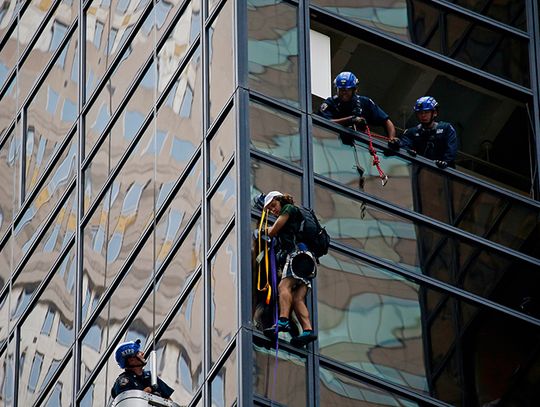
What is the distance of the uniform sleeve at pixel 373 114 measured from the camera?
35219 millimetres

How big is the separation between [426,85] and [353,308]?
4.80 meters

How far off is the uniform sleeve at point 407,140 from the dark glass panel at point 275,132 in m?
2.08

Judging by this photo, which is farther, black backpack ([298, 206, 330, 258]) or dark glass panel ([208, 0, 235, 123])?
dark glass panel ([208, 0, 235, 123])

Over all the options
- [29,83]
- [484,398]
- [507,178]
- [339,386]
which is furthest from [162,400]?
[29,83]

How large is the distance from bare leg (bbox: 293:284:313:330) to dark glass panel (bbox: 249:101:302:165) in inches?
77.9

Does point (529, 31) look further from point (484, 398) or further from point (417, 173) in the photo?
point (484, 398)

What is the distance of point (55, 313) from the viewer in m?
38.7

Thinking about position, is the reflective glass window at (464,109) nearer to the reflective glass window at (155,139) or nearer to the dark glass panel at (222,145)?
the reflective glass window at (155,139)

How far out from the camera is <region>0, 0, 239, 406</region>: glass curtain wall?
33.4 meters

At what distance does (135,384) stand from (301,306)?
2391 mm

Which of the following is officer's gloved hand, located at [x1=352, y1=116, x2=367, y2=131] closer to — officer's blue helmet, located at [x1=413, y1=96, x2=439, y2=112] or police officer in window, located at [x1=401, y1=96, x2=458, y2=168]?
police officer in window, located at [x1=401, y1=96, x2=458, y2=168]

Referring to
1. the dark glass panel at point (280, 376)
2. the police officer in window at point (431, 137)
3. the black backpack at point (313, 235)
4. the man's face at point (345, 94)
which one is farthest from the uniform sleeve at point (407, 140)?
the dark glass panel at point (280, 376)

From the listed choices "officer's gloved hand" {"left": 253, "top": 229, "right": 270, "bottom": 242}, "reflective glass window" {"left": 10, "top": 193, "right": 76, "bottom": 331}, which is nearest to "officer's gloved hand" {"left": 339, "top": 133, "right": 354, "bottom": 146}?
"officer's gloved hand" {"left": 253, "top": 229, "right": 270, "bottom": 242}

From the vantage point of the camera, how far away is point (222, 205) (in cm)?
3325
